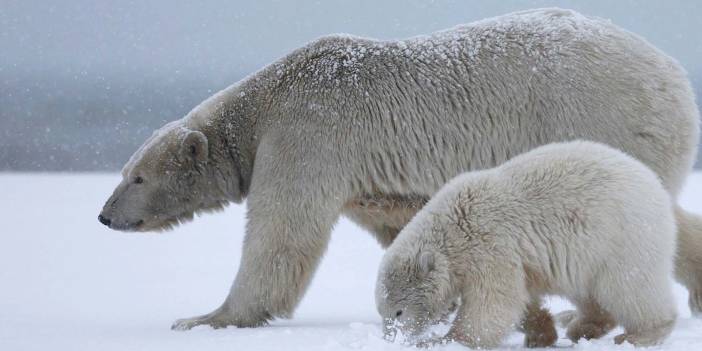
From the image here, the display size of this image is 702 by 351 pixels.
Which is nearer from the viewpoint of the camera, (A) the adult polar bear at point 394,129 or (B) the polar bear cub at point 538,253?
(B) the polar bear cub at point 538,253

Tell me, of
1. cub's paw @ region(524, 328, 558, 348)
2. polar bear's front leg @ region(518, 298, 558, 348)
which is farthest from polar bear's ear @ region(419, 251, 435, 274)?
cub's paw @ region(524, 328, 558, 348)

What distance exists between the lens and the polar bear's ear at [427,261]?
20.8 ft

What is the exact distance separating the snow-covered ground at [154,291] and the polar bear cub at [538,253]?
251 mm

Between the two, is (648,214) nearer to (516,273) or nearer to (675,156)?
(516,273)

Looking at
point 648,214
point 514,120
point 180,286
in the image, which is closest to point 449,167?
point 514,120

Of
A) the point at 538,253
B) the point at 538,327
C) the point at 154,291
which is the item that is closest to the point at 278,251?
the point at 538,327

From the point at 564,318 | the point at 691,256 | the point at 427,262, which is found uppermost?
the point at 427,262

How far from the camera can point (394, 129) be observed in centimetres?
822

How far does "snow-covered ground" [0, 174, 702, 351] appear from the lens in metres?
6.69

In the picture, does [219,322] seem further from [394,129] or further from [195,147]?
[394,129]

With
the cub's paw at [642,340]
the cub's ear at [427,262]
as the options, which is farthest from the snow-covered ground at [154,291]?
the cub's ear at [427,262]

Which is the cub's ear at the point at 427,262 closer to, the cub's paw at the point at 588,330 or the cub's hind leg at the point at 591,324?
the cub's hind leg at the point at 591,324

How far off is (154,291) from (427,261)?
5.45 m

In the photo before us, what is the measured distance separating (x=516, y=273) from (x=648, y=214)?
91 centimetres
